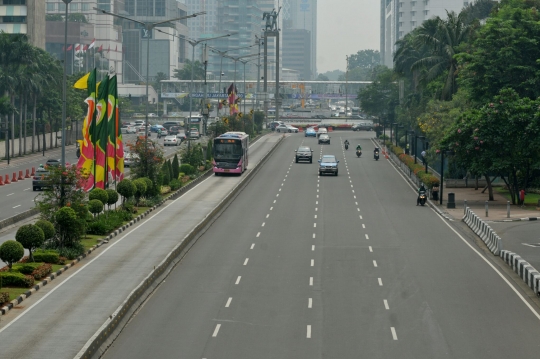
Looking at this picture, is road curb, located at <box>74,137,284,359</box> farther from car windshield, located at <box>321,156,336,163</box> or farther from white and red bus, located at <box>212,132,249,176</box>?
car windshield, located at <box>321,156,336,163</box>

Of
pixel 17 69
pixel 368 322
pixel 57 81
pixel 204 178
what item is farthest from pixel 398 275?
pixel 57 81

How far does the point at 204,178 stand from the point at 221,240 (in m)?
30.9

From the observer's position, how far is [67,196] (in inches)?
1668

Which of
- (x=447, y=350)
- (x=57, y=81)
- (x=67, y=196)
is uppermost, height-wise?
(x=57, y=81)

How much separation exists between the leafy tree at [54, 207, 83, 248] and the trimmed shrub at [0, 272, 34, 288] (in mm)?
6932

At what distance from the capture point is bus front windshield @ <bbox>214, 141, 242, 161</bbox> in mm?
79312

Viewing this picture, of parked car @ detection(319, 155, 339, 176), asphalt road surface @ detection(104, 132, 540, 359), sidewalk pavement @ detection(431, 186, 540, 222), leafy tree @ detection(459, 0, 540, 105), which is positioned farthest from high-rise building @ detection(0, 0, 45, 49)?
asphalt road surface @ detection(104, 132, 540, 359)

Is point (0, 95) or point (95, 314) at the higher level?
point (0, 95)

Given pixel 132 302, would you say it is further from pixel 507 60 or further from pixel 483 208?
pixel 507 60

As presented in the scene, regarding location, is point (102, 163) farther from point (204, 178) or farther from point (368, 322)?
point (368, 322)

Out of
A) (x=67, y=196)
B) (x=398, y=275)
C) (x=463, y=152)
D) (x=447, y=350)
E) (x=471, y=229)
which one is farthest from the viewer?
(x=463, y=152)

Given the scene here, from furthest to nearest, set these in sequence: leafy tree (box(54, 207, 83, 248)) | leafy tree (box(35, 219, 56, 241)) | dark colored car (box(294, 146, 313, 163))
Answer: dark colored car (box(294, 146, 313, 163)) → leafy tree (box(54, 207, 83, 248)) → leafy tree (box(35, 219, 56, 241))

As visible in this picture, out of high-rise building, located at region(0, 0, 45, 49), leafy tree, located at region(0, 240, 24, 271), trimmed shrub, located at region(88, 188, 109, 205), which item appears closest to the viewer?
leafy tree, located at region(0, 240, 24, 271)

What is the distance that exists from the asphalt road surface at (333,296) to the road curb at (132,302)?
13.2 inches
